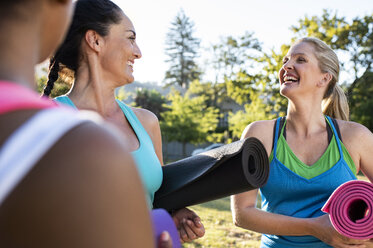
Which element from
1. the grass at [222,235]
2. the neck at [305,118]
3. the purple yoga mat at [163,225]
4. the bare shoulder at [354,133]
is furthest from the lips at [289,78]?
the grass at [222,235]

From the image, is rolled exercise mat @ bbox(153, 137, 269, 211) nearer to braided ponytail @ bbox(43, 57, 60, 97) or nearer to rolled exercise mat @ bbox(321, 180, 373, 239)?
rolled exercise mat @ bbox(321, 180, 373, 239)

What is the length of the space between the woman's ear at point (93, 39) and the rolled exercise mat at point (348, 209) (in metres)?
1.73

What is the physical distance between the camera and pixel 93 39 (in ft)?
8.39

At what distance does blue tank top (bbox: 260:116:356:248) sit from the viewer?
287 centimetres

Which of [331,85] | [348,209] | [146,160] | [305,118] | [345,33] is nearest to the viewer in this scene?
[146,160]

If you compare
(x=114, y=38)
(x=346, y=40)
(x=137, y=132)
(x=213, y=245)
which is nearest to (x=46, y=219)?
(x=137, y=132)

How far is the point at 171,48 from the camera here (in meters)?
63.0

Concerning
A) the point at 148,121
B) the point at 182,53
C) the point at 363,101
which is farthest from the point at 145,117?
the point at 182,53

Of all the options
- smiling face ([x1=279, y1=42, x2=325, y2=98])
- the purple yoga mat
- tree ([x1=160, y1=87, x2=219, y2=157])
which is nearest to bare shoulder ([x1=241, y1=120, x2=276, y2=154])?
smiling face ([x1=279, y1=42, x2=325, y2=98])

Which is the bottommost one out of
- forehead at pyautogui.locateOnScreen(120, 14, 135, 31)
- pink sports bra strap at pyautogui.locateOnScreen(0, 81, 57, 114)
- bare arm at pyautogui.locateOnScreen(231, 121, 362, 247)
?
bare arm at pyautogui.locateOnScreen(231, 121, 362, 247)

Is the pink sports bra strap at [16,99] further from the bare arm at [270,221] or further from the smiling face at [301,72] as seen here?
the smiling face at [301,72]

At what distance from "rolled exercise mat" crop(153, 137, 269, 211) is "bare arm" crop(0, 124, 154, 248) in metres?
1.06

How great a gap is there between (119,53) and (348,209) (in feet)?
5.64

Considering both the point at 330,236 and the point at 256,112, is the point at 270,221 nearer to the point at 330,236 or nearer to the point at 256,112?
the point at 330,236
